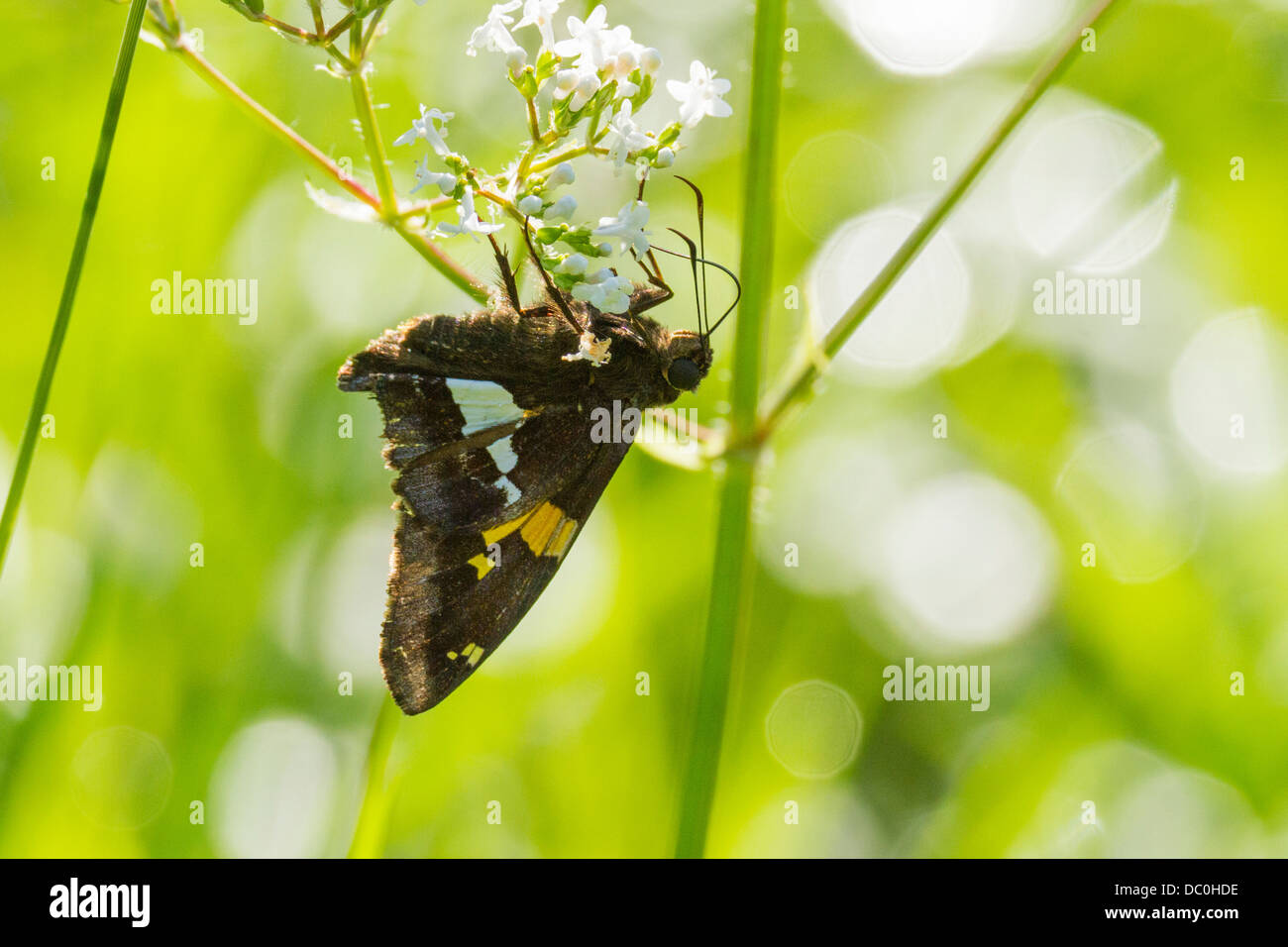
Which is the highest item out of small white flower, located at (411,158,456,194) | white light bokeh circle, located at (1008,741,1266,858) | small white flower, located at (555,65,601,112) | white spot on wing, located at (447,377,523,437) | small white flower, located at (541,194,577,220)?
small white flower, located at (555,65,601,112)

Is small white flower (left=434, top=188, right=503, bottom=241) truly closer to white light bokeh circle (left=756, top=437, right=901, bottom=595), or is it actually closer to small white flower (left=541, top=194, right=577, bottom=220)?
small white flower (left=541, top=194, right=577, bottom=220)

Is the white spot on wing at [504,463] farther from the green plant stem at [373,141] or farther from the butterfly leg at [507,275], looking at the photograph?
the green plant stem at [373,141]

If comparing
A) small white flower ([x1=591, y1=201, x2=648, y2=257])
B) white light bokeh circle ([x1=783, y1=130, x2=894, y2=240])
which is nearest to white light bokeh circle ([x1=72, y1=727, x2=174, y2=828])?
small white flower ([x1=591, y1=201, x2=648, y2=257])

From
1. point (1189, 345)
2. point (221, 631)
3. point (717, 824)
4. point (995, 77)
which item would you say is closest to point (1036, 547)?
point (1189, 345)

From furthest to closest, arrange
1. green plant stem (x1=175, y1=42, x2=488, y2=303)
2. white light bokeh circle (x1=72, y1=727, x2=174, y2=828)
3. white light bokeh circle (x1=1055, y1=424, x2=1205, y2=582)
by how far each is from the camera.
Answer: white light bokeh circle (x1=1055, y1=424, x2=1205, y2=582) → white light bokeh circle (x1=72, y1=727, x2=174, y2=828) → green plant stem (x1=175, y1=42, x2=488, y2=303)

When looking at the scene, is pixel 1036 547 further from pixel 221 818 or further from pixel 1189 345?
pixel 221 818

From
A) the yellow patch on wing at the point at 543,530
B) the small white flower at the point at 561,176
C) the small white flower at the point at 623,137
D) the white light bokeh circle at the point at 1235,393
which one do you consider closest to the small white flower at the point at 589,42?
the small white flower at the point at 623,137
